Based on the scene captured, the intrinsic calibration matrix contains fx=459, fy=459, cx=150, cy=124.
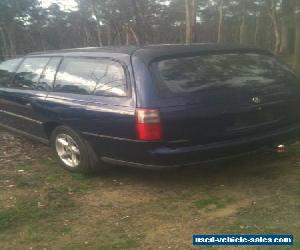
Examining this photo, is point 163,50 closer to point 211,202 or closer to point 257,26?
point 211,202

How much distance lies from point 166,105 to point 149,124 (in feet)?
0.83

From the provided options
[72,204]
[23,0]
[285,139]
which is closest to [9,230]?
[72,204]

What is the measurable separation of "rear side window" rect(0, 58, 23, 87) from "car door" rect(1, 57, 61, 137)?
0.16m

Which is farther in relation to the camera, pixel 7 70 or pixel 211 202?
pixel 7 70

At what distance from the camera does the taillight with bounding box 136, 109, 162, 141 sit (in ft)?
14.8

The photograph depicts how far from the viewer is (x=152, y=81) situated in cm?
468

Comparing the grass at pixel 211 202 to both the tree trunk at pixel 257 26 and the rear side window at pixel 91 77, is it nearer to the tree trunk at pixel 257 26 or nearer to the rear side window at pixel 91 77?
the rear side window at pixel 91 77

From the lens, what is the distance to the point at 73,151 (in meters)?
5.69

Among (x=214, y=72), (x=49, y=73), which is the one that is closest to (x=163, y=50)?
(x=214, y=72)

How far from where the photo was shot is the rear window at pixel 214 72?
15.6 ft

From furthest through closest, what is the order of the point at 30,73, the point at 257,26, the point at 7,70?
the point at 257,26 → the point at 7,70 → the point at 30,73

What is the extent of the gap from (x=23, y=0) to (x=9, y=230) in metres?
24.9

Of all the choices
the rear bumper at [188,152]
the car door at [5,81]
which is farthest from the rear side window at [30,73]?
the rear bumper at [188,152]

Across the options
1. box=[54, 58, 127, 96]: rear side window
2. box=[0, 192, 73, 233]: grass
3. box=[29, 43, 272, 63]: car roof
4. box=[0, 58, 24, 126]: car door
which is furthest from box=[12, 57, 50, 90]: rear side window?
box=[0, 192, 73, 233]: grass
